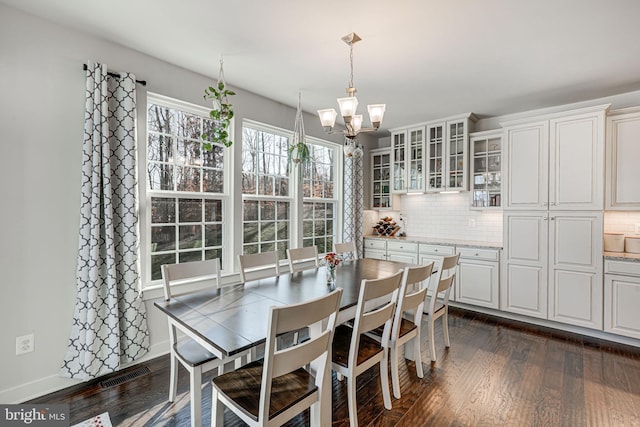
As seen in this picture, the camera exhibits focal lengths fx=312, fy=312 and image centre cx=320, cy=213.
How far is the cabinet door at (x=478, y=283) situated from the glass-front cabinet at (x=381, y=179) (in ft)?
5.24

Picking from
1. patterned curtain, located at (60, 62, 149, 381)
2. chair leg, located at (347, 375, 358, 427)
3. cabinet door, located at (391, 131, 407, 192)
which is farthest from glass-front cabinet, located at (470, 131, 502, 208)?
patterned curtain, located at (60, 62, 149, 381)

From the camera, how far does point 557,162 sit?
3.53m

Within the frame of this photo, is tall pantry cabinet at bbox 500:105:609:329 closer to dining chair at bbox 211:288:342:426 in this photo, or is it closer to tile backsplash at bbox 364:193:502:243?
tile backsplash at bbox 364:193:502:243

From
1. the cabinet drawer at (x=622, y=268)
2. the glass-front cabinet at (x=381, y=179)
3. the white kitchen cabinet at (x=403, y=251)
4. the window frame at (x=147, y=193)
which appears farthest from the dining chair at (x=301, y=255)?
the cabinet drawer at (x=622, y=268)

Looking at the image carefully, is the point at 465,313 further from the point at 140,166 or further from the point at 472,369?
the point at 140,166

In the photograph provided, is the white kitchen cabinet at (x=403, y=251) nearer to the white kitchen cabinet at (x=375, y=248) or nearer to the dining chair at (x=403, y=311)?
the white kitchen cabinet at (x=375, y=248)

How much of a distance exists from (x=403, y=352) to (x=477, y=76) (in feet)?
9.13

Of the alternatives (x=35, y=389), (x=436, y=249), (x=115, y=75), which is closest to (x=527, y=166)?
(x=436, y=249)

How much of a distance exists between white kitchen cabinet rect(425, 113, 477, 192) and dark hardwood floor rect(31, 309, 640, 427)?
2235 millimetres

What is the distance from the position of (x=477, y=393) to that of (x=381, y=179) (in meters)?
3.64

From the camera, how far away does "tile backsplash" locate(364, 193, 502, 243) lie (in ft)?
14.5

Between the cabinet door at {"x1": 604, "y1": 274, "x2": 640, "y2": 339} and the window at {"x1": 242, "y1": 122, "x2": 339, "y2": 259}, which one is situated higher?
the window at {"x1": 242, "y1": 122, "x2": 339, "y2": 259}

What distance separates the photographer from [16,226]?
214cm

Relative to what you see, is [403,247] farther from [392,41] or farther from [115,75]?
[115,75]
